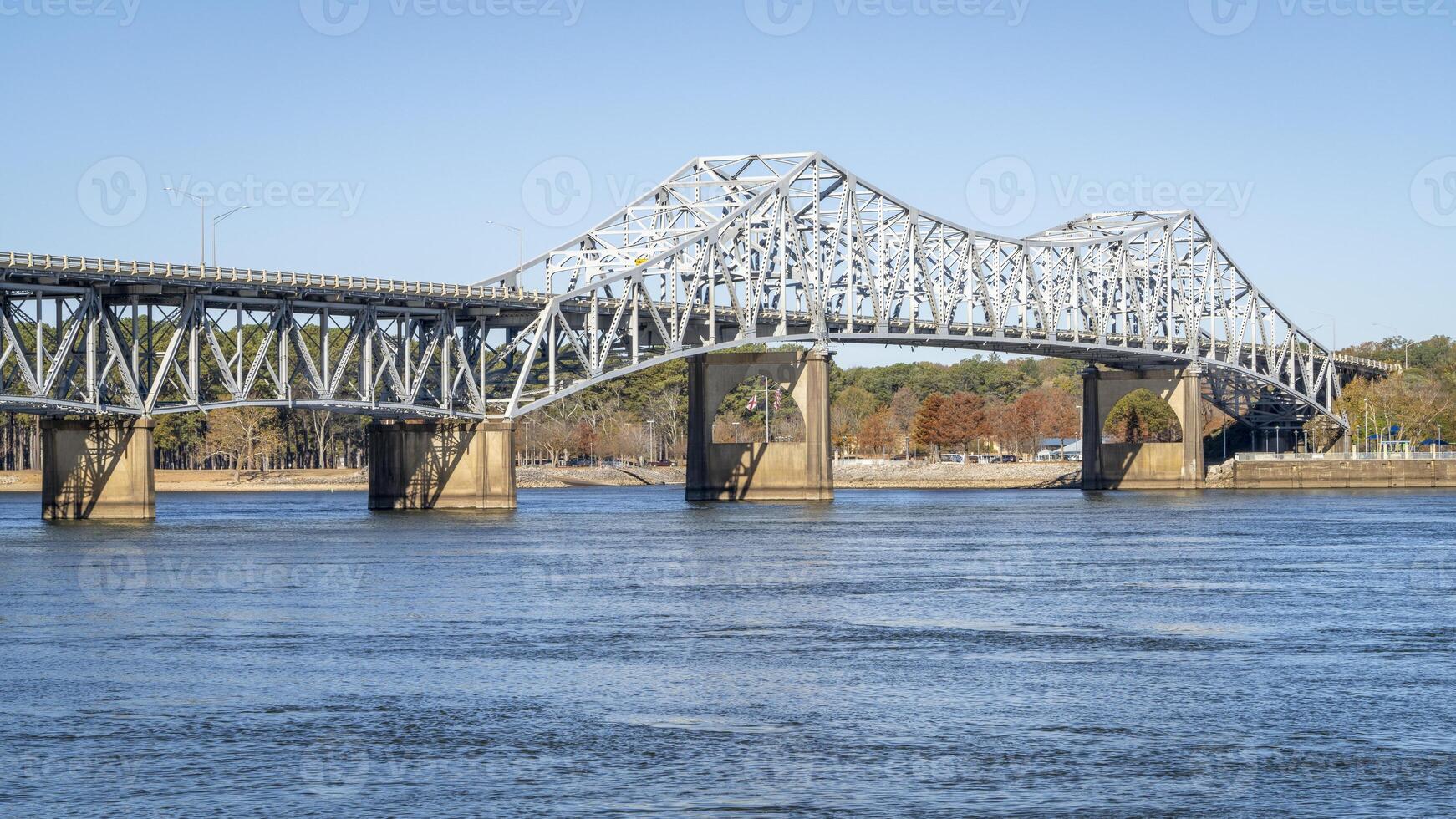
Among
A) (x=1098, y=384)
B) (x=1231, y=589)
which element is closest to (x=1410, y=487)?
(x=1098, y=384)

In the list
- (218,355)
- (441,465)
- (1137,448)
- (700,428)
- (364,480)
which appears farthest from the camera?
(364,480)

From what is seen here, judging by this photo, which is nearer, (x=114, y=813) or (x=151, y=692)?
(x=114, y=813)

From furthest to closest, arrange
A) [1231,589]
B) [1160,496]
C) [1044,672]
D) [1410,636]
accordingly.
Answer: [1160,496] < [1231,589] < [1410,636] < [1044,672]

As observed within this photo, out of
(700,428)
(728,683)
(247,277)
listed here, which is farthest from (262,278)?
(728,683)

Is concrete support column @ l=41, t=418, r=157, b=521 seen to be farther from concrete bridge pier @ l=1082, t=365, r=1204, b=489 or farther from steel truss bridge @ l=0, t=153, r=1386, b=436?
concrete bridge pier @ l=1082, t=365, r=1204, b=489

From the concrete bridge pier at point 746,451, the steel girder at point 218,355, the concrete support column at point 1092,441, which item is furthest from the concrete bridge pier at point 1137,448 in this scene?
the steel girder at point 218,355

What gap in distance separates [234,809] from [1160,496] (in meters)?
128

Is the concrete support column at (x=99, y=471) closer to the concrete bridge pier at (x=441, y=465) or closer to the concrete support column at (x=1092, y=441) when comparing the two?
the concrete bridge pier at (x=441, y=465)

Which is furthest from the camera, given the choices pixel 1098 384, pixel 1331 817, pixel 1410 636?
pixel 1098 384

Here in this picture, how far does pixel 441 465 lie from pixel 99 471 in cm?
2275

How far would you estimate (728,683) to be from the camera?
34.0 m

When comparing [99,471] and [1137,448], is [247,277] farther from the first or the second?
[1137,448]

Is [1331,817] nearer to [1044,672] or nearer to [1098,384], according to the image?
[1044,672]

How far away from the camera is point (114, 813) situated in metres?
23.4
